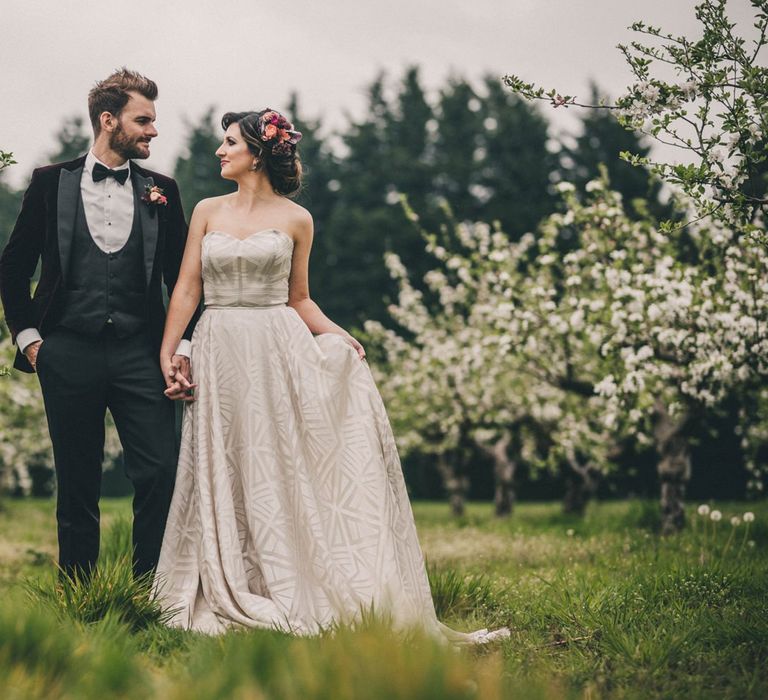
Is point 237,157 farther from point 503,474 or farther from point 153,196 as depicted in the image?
point 503,474

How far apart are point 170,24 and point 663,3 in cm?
382

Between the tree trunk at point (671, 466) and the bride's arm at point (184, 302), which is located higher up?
the bride's arm at point (184, 302)

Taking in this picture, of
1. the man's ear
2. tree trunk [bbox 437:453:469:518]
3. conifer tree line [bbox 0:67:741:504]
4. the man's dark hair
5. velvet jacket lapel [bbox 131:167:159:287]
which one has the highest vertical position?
conifer tree line [bbox 0:67:741:504]

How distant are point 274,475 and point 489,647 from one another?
1.24m

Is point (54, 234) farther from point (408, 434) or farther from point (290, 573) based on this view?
point (408, 434)

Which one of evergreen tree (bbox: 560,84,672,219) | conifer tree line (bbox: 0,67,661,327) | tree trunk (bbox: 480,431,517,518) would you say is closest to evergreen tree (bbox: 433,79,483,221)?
conifer tree line (bbox: 0,67,661,327)

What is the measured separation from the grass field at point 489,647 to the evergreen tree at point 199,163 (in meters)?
22.4

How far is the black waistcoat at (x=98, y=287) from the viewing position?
3834mm

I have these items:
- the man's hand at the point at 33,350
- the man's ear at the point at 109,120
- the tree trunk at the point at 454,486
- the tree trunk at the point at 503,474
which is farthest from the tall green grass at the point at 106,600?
the tree trunk at the point at 454,486

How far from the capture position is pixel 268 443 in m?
4.08

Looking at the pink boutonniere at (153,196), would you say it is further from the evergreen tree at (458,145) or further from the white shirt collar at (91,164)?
the evergreen tree at (458,145)

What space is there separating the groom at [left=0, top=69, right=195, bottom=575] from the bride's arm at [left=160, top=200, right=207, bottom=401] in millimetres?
53

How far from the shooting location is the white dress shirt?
393 centimetres

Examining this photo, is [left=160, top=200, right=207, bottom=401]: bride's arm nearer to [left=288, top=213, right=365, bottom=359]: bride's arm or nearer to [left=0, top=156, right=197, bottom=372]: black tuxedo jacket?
[left=0, top=156, right=197, bottom=372]: black tuxedo jacket
